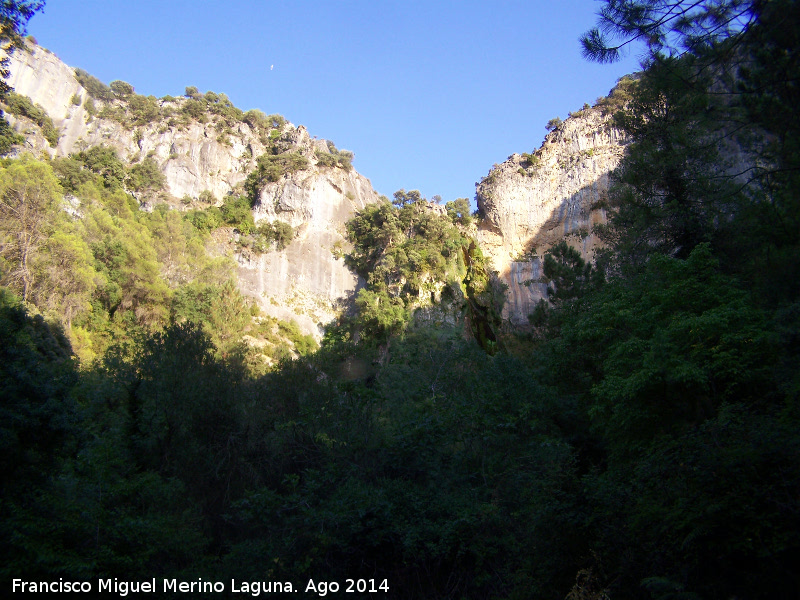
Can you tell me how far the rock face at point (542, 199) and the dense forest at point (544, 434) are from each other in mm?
22068

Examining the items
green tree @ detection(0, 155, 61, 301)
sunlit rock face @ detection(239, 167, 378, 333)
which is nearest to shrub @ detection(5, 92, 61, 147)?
sunlit rock face @ detection(239, 167, 378, 333)

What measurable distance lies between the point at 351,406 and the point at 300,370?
5055 mm

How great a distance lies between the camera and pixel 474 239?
1686 inches

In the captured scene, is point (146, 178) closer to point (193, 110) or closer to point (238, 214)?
point (238, 214)

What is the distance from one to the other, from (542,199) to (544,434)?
3324cm

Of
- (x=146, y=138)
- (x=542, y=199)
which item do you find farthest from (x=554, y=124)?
(x=146, y=138)

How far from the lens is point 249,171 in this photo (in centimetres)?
4612

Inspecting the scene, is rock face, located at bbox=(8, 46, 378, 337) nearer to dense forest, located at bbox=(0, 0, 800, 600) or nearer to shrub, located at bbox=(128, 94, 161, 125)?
shrub, located at bbox=(128, 94, 161, 125)

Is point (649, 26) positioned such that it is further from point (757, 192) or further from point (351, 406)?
point (351, 406)

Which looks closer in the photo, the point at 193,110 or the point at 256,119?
the point at 193,110

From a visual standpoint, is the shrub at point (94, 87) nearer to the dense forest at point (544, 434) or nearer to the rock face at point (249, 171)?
the rock face at point (249, 171)

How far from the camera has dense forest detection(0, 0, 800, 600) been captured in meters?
7.15

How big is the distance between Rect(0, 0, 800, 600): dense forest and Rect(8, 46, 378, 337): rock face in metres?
19.0

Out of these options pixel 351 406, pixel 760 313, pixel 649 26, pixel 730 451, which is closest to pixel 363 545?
pixel 351 406
